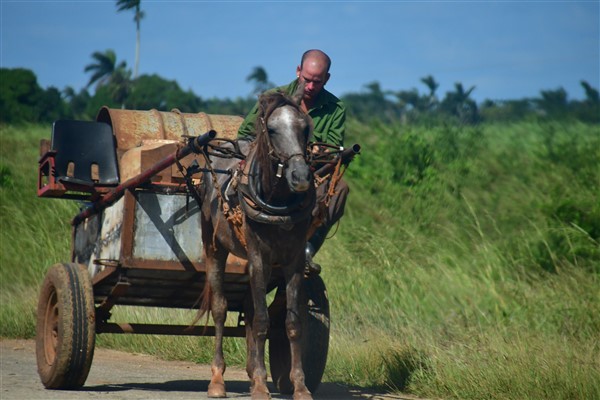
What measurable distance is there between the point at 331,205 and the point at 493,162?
12.9 meters

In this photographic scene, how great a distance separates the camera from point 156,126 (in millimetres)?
8898

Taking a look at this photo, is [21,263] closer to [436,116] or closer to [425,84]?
[436,116]

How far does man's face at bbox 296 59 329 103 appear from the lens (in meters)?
7.47

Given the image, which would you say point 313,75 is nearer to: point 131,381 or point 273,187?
point 273,187

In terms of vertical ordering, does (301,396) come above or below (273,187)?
below

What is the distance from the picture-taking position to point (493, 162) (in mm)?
19922

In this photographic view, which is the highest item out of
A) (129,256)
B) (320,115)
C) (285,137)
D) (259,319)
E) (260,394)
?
(320,115)

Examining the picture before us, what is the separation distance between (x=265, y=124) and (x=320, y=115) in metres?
1.31

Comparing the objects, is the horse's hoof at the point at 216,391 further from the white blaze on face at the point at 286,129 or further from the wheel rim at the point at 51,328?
the white blaze on face at the point at 286,129

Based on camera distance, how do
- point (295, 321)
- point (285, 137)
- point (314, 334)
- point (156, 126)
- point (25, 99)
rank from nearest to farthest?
point (285, 137) < point (295, 321) < point (314, 334) < point (156, 126) < point (25, 99)

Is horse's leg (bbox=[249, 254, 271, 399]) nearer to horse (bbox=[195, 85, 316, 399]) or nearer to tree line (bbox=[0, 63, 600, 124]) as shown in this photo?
horse (bbox=[195, 85, 316, 399])

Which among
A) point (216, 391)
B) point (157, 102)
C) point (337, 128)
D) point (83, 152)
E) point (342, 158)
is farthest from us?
point (157, 102)

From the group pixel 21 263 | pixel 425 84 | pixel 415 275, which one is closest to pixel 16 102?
pixel 21 263

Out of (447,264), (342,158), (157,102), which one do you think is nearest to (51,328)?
(342,158)
